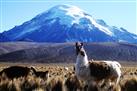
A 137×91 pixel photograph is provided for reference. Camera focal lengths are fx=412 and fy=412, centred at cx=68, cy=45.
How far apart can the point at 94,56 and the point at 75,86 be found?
154694 millimetres

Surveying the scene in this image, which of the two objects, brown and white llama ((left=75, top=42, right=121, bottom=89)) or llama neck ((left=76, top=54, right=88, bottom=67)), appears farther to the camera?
llama neck ((left=76, top=54, right=88, bottom=67))

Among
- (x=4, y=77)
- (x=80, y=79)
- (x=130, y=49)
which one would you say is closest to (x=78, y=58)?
(x=80, y=79)

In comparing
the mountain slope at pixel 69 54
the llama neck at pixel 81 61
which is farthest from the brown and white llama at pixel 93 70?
the mountain slope at pixel 69 54

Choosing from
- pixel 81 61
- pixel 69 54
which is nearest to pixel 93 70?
pixel 81 61

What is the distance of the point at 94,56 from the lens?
555 ft

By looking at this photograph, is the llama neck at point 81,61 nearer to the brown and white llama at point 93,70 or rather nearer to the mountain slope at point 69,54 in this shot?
the brown and white llama at point 93,70

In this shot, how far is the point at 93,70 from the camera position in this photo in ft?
48.6

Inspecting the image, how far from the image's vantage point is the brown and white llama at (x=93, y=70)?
1455 centimetres

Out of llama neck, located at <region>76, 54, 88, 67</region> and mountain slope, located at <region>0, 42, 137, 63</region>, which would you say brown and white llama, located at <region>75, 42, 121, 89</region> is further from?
mountain slope, located at <region>0, 42, 137, 63</region>

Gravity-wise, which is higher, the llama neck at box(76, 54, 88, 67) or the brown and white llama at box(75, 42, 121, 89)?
the llama neck at box(76, 54, 88, 67)

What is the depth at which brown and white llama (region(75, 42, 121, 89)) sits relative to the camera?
14.5 m

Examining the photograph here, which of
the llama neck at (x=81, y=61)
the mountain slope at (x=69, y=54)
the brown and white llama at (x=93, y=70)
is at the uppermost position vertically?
the llama neck at (x=81, y=61)

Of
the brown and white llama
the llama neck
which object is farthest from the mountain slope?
the llama neck

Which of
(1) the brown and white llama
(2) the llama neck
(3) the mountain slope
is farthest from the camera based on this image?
(3) the mountain slope
